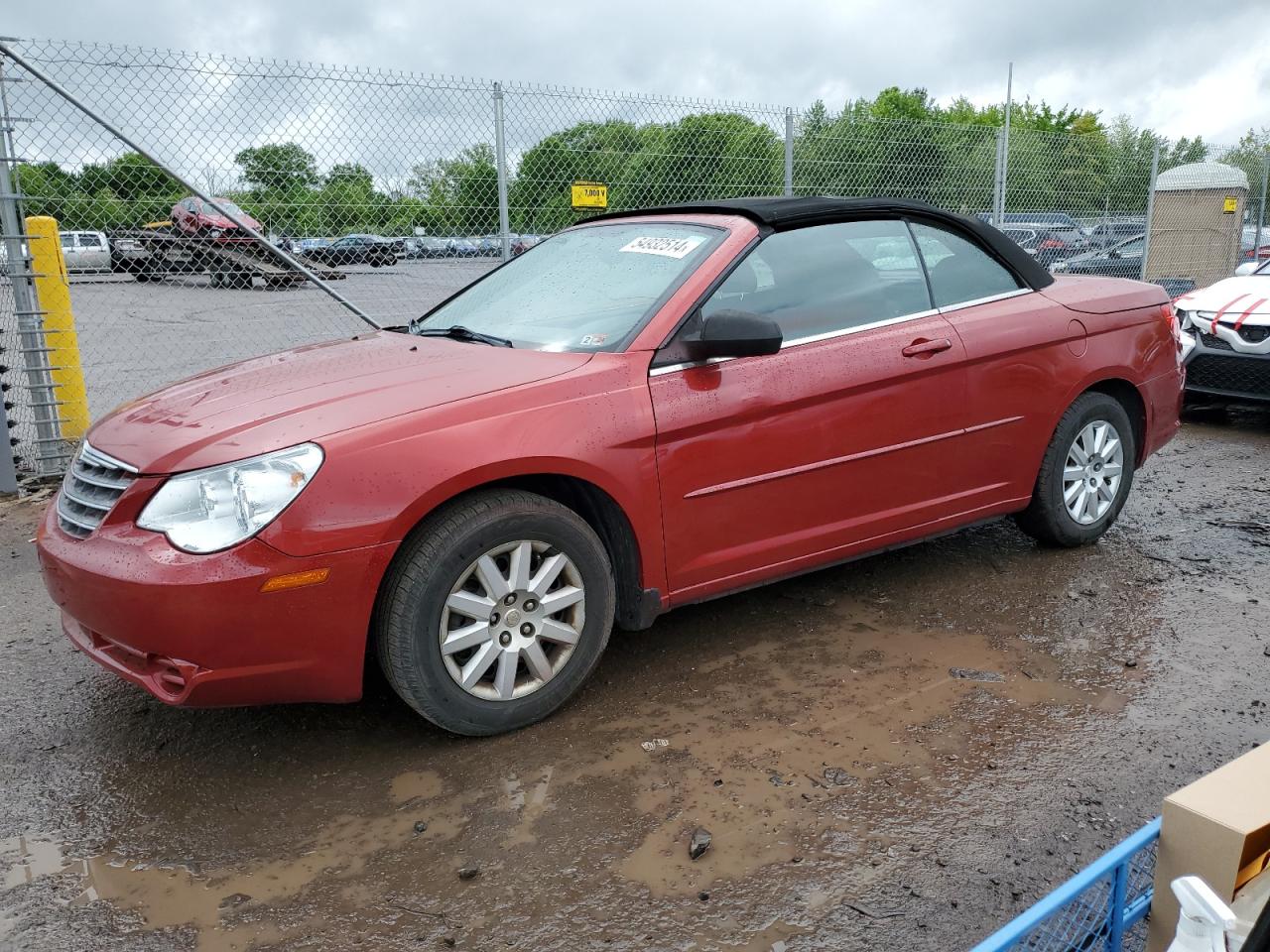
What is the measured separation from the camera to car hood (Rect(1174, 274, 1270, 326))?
7.37m

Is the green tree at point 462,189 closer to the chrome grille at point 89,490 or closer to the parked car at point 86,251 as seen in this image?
the parked car at point 86,251

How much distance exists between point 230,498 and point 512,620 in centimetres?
87

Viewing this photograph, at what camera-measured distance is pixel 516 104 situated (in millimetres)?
7035

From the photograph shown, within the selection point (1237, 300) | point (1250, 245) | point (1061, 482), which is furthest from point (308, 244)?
point (1250, 245)

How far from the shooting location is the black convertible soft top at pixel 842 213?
3828mm

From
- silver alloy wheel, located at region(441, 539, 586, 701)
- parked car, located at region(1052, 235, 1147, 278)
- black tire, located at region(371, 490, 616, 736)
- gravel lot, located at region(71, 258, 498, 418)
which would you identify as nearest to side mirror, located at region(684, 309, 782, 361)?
black tire, located at region(371, 490, 616, 736)

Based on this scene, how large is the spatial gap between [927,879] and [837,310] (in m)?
2.08

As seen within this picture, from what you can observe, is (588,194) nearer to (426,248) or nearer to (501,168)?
(501,168)

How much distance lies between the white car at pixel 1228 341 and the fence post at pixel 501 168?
5111mm

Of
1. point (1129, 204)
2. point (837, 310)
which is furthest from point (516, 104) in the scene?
point (1129, 204)

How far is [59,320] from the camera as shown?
6.19 meters

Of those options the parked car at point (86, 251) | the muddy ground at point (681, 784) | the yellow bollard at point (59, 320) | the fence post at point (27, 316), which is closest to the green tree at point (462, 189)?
the parked car at point (86, 251)

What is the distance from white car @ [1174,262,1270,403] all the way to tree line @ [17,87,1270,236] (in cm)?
305

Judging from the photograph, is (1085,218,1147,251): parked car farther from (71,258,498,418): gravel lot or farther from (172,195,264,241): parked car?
(172,195,264,241): parked car
